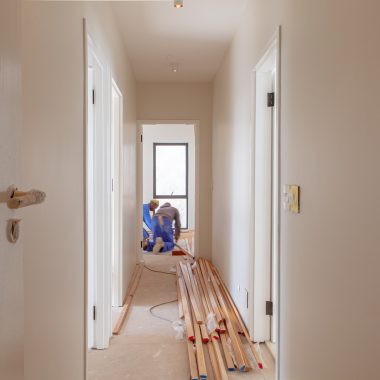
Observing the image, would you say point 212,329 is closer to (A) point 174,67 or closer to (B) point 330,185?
(B) point 330,185

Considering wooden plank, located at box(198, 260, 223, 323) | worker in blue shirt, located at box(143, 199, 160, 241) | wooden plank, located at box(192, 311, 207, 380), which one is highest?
worker in blue shirt, located at box(143, 199, 160, 241)

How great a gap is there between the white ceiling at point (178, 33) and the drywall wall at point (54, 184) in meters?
1.19

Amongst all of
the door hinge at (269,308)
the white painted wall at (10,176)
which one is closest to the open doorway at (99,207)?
the door hinge at (269,308)

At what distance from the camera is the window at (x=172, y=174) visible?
9172mm

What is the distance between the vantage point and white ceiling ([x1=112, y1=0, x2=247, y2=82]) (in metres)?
3.25

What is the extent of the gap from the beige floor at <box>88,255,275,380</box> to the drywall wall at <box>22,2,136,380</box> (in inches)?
21.4

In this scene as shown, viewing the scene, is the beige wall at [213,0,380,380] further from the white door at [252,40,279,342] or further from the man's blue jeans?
the man's blue jeans

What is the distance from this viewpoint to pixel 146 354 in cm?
283

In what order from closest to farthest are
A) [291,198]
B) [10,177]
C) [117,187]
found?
[10,177], [291,198], [117,187]

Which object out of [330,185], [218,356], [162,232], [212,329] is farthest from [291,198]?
[162,232]

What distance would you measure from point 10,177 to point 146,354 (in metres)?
2.31

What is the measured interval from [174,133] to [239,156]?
578cm

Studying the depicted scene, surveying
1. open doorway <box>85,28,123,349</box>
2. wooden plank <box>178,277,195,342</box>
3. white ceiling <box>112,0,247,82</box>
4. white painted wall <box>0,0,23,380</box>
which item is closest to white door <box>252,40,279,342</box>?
wooden plank <box>178,277,195,342</box>

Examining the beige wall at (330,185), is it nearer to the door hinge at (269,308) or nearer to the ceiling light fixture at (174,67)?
the door hinge at (269,308)
